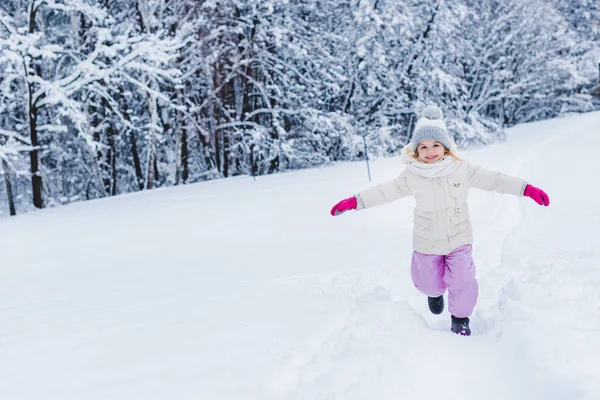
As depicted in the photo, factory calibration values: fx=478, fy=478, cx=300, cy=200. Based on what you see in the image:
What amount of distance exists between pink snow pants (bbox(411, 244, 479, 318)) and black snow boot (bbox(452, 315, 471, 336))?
0.12ft

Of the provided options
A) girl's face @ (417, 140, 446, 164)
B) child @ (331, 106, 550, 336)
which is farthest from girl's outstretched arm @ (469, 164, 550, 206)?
girl's face @ (417, 140, 446, 164)

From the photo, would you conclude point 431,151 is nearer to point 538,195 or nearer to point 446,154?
point 446,154

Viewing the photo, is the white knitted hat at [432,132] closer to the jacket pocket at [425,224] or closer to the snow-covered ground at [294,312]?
the jacket pocket at [425,224]

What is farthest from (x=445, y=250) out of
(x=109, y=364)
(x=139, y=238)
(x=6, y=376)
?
(x=139, y=238)

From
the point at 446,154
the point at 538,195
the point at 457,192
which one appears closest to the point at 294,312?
the point at 457,192

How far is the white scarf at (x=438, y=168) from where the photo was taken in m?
3.37

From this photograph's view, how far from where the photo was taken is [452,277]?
136 inches

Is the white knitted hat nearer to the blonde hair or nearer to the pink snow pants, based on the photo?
the blonde hair

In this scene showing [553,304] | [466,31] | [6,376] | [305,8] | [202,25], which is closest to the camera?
[6,376]

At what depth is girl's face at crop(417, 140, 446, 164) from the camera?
11.2 feet

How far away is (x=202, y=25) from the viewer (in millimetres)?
15906

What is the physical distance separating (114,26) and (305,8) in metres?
6.59

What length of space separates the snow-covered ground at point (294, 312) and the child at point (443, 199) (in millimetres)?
325

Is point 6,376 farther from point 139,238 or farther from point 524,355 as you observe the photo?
point 139,238
